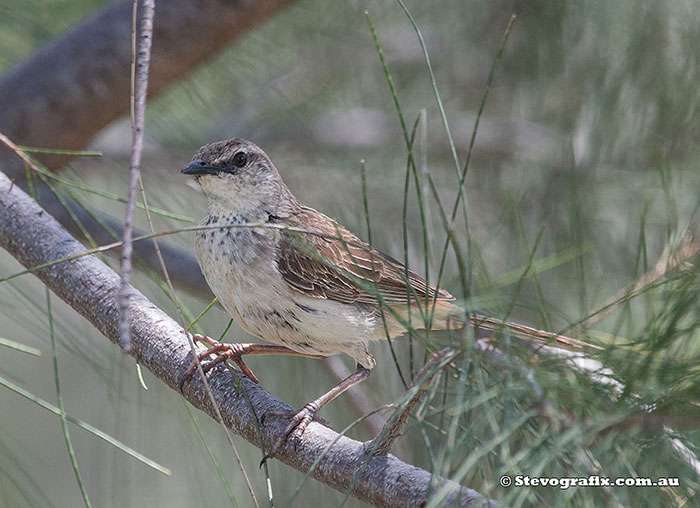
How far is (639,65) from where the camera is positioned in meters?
3.94

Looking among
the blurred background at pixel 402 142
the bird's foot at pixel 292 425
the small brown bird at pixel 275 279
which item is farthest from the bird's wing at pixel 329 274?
the bird's foot at pixel 292 425

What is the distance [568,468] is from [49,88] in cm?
308

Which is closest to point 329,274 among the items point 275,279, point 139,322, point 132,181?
point 275,279

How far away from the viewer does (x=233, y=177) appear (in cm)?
346

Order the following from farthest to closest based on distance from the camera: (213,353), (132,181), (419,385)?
(213,353) < (419,385) < (132,181)

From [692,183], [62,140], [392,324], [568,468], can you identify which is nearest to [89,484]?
[62,140]

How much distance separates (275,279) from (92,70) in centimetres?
147

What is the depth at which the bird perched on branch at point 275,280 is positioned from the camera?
Answer: 3123mm

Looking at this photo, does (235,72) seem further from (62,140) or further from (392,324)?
(392,324)

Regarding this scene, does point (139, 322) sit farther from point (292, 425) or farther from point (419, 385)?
point (419, 385)

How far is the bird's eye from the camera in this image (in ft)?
11.5

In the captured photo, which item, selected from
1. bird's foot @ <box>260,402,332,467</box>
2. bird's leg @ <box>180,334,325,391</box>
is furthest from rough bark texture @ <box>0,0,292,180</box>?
bird's foot @ <box>260,402,332,467</box>

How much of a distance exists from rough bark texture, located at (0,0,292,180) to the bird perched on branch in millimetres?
565

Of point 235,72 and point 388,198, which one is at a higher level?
point 235,72
